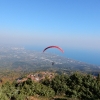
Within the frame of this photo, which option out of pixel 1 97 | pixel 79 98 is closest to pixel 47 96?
pixel 79 98

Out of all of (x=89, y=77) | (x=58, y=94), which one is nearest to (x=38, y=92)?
(x=58, y=94)

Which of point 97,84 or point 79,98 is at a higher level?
point 97,84

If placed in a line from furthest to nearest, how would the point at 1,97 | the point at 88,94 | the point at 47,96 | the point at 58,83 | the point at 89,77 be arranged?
the point at 89,77
the point at 58,83
the point at 88,94
the point at 47,96
the point at 1,97

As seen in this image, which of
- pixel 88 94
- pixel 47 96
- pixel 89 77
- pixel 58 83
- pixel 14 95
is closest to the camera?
pixel 14 95

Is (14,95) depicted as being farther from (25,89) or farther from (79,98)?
(79,98)

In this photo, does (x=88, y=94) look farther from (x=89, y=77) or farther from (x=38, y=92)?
(x=38, y=92)

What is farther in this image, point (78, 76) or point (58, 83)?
point (78, 76)

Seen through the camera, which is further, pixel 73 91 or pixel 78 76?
pixel 78 76
